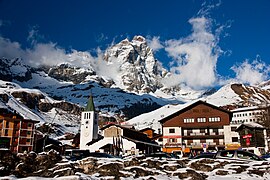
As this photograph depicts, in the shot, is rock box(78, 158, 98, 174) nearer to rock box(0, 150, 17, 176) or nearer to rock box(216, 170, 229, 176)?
rock box(0, 150, 17, 176)

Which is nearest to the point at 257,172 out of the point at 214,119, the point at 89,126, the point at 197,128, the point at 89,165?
the point at 89,165

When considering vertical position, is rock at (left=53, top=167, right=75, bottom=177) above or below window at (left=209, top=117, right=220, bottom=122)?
below

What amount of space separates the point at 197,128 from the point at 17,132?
5161 cm

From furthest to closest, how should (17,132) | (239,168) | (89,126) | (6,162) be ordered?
(89,126), (17,132), (6,162), (239,168)

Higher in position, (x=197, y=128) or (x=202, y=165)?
(x=197, y=128)

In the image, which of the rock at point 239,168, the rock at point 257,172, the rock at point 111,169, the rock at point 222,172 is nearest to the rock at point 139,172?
the rock at point 111,169

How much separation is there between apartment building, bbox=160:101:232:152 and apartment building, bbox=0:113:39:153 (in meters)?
42.5

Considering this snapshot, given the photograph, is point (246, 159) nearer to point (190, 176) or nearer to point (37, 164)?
point (190, 176)

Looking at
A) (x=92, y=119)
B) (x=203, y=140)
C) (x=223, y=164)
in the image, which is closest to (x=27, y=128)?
(x=92, y=119)

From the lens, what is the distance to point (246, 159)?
63.6ft

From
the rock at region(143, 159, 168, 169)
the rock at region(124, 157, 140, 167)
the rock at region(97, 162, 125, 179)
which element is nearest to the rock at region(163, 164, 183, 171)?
the rock at region(143, 159, 168, 169)

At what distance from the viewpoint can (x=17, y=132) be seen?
279ft

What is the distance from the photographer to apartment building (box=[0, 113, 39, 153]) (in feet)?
271

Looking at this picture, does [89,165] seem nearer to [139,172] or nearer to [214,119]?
[139,172]
